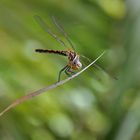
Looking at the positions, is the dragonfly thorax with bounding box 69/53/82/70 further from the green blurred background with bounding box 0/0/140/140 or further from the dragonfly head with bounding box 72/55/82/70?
the green blurred background with bounding box 0/0/140/140

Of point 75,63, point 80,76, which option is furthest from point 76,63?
point 80,76

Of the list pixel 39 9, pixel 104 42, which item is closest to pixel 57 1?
pixel 39 9

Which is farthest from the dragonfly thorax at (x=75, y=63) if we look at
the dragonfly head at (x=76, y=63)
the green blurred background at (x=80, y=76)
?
the green blurred background at (x=80, y=76)

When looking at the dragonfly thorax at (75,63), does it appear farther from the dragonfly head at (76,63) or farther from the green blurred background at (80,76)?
the green blurred background at (80,76)

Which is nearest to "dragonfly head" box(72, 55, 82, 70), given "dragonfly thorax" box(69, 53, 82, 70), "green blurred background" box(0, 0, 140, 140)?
"dragonfly thorax" box(69, 53, 82, 70)

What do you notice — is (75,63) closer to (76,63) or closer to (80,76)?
(76,63)

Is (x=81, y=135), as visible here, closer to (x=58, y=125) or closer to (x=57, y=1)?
(x=58, y=125)

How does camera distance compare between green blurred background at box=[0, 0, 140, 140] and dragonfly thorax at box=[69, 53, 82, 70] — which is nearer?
dragonfly thorax at box=[69, 53, 82, 70]

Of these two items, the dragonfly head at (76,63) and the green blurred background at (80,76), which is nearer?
the dragonfly head at (76,63)
